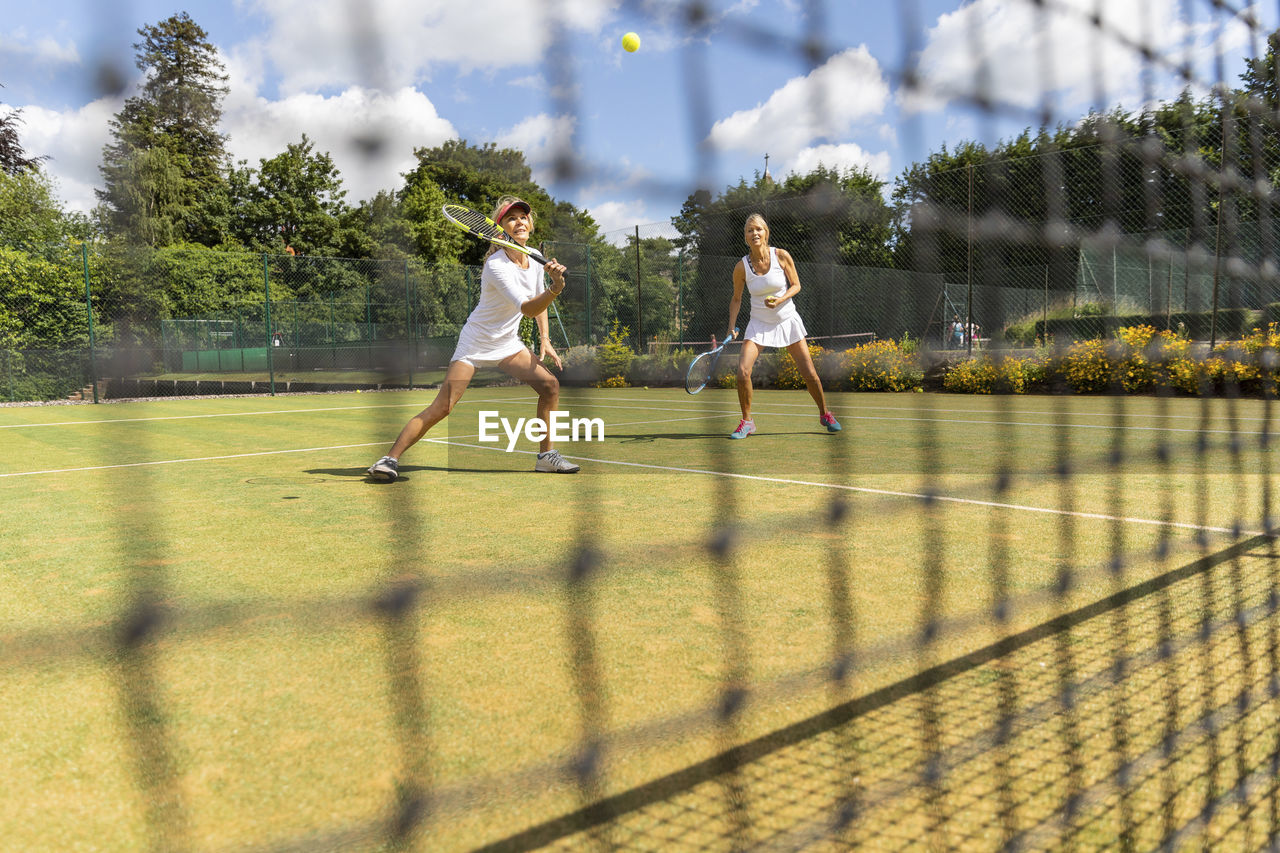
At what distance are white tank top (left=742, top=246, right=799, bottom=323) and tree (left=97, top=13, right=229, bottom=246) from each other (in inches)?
233

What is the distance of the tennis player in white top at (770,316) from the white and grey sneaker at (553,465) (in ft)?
6.67

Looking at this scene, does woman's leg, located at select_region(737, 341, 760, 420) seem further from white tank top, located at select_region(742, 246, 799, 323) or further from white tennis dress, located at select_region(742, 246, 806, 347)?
white tank top, located at select_region(742, 246, 799, 323)

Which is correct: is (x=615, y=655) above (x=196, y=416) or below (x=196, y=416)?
below

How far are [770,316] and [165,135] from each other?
251 inches

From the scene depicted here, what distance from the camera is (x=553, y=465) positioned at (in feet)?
18.6

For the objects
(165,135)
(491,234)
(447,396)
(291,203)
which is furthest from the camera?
(447,396)

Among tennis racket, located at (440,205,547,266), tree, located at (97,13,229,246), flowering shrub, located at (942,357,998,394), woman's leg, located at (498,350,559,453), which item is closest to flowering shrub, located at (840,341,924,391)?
flowering shrub, located at (942,357,998,394)

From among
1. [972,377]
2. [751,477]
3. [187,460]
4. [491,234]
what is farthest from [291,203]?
[972,377]

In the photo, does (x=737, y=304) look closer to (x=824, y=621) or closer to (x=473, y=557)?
(x=473, y=557)

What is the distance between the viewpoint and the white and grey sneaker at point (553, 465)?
5668mm

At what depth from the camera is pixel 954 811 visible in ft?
5.12

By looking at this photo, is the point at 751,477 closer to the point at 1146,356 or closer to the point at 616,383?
the point at 1146,356

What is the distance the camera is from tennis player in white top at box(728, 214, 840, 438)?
727cm

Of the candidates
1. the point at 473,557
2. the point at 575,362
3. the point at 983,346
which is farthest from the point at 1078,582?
the point at 575,362
